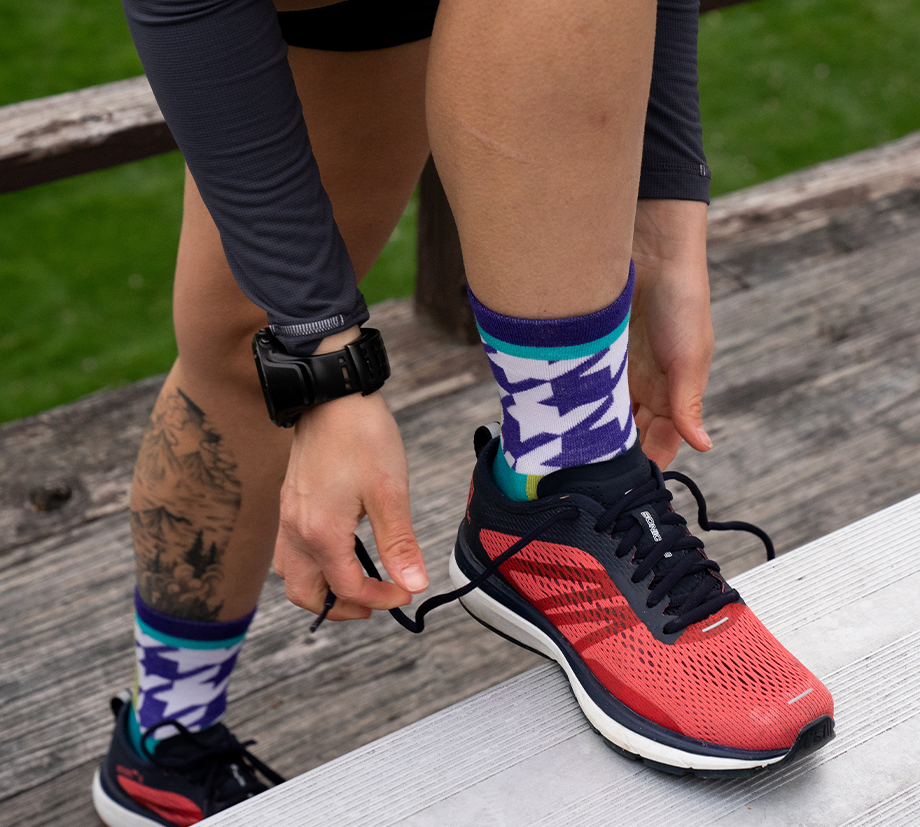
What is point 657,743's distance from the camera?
0.64 m

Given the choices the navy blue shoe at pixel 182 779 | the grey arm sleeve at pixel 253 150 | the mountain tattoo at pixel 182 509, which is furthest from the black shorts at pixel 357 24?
the navy blue shoe at pixel 182 779

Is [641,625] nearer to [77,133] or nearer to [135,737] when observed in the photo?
[135,737]

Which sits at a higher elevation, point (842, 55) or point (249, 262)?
point (249, 262)

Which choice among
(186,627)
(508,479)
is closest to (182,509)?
(186,627)

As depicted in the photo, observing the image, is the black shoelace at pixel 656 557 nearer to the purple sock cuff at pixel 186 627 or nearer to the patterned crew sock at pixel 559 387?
the patterned crew sock at pixel 559 387

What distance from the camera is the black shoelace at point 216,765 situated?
1.07m

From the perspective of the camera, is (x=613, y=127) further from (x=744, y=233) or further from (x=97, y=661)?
(x=744, y=233)

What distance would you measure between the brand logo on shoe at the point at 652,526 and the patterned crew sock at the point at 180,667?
56 cm

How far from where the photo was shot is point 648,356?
0.90 meters

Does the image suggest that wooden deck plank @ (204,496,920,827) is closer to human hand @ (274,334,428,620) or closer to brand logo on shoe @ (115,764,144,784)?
human hand @ (274,334,428,620)

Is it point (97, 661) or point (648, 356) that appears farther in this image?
point (97, 661)

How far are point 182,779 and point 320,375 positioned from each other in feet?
2.28


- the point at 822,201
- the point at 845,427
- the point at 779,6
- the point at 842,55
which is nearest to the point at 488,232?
the point at 845,427

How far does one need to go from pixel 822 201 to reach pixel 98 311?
2127 mm
